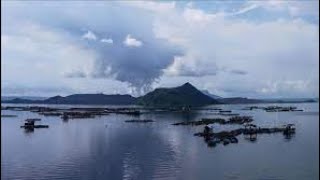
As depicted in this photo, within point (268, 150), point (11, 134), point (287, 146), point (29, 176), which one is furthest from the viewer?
point (11, 134)

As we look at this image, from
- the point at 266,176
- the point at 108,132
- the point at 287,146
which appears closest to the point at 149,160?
the point at 266,176

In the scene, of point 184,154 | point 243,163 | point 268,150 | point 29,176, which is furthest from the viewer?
point 268,150

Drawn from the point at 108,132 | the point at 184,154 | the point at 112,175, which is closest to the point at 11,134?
A: the point at 108,132

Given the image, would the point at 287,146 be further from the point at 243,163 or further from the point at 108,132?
the point at 108,132

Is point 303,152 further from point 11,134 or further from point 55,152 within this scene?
point 11,134

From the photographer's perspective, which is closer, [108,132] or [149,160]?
[149,160]

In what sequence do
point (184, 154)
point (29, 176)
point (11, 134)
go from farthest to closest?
point (11, 134) → point (184, 154) → point (29, 176)

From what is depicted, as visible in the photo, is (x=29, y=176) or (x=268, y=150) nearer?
(x=29, y=176)
